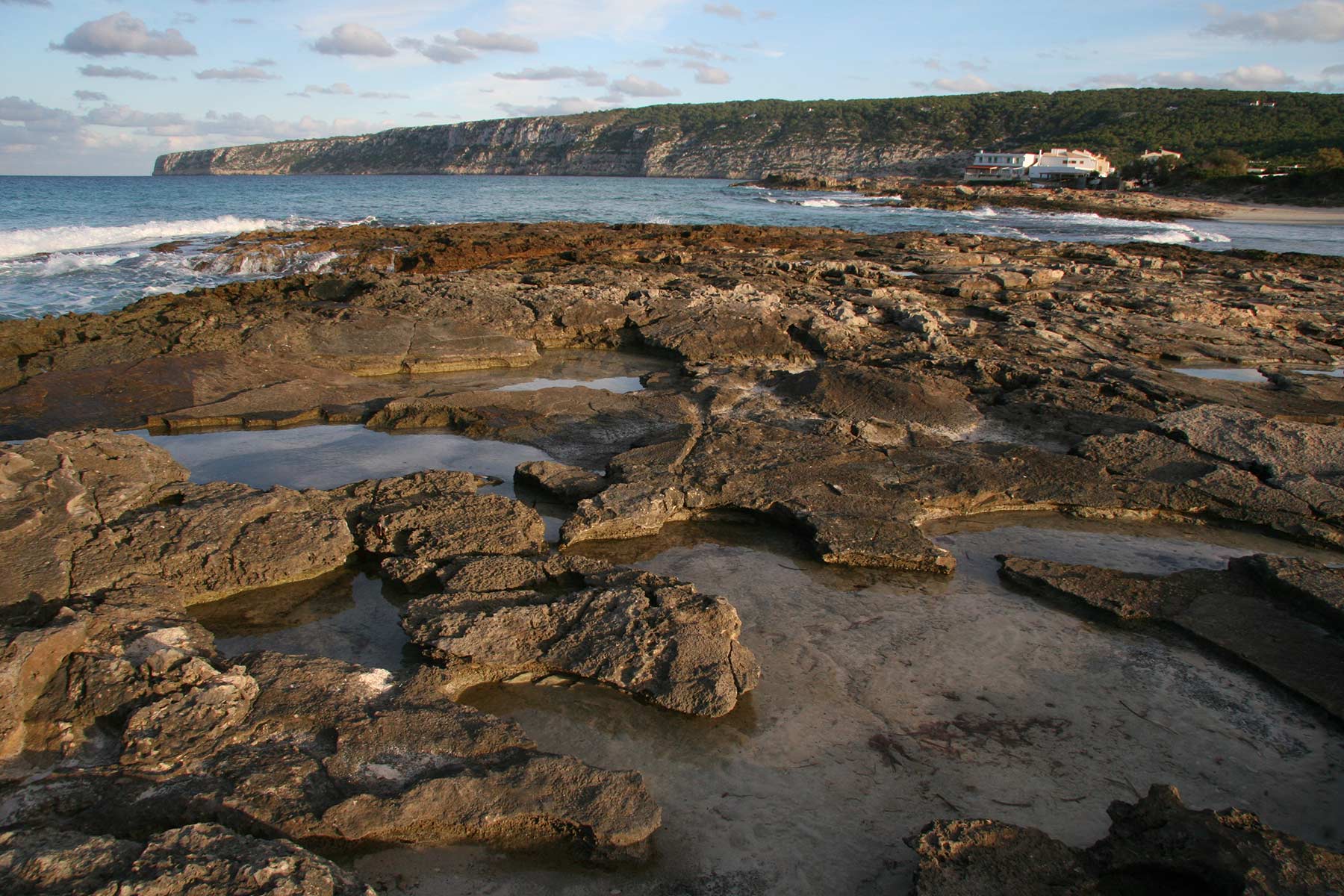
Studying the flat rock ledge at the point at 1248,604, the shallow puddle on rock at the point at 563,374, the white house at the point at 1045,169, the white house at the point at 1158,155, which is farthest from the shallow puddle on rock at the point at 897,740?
the white house at the point at 1158,155

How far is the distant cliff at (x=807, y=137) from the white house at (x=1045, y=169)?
788 cm

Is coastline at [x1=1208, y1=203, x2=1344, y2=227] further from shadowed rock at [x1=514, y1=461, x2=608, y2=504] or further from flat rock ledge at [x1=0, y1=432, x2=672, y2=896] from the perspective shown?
flat rock ledge at [x1=0, y1=432, x2=672, y2=896]

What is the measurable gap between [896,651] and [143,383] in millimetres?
7187

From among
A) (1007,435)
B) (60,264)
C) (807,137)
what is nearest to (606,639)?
(1007,435)

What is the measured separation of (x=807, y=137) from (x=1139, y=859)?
109422 millimetres

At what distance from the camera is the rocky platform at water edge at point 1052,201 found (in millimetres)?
39562

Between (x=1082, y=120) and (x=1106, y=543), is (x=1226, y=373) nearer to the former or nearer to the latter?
(x=1106, y=543)

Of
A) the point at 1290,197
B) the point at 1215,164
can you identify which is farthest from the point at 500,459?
the point at 1215,164

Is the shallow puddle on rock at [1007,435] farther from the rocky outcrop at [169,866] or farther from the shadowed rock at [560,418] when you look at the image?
the rocky outcrop at [169,866]

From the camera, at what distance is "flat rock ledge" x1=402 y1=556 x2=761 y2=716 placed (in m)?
3.39

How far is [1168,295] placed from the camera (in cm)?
1316

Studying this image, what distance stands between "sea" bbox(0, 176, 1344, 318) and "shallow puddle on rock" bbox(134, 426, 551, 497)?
8.62m

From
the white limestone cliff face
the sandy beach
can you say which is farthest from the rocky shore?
the white limestone cliff face

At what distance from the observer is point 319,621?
398 cm
